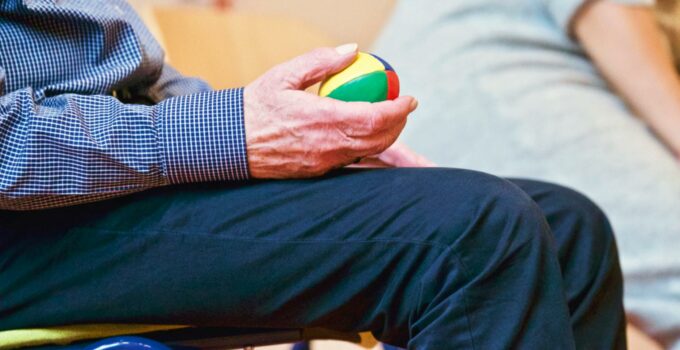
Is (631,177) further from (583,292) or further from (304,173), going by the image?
(304,173)

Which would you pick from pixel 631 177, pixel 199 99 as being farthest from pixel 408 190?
pixel 631 177

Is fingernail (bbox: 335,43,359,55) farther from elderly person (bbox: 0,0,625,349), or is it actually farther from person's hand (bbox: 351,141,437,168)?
person's hand (bbox: 351,141,437,168)

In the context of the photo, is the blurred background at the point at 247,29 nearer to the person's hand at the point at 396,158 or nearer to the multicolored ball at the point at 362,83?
the person's hand at the point at 396,158

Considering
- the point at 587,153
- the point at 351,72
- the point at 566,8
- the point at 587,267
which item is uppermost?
the point at 351,72

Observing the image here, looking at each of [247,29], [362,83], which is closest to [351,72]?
[362,83]

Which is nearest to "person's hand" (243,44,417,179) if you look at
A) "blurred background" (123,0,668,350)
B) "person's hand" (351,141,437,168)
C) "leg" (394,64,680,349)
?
"person's hand" (351,141,437,168)

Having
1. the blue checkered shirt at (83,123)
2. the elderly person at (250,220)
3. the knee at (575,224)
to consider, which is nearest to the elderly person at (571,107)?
the knee at (575,224)

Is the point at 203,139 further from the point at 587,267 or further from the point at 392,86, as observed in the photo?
the point at 587,267

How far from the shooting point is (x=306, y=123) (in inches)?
26.5

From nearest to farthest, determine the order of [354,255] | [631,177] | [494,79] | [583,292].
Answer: [354,255]
[583,292]
[631,177]
[494,79]

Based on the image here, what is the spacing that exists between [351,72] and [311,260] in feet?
0.56

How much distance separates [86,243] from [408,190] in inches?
11.0

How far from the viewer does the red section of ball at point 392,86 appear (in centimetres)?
71

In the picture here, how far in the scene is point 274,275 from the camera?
664mm
